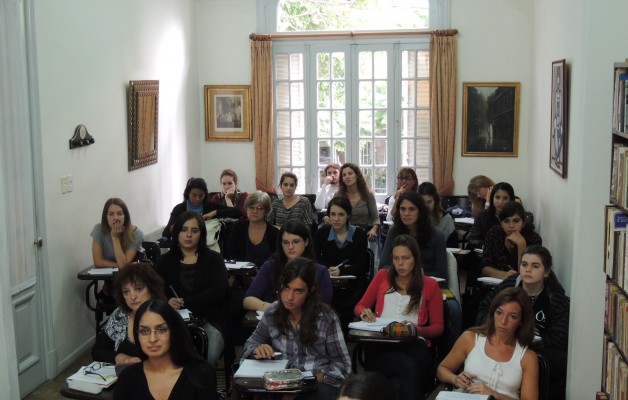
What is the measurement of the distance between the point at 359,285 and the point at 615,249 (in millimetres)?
2839

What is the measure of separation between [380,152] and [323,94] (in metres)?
1.08

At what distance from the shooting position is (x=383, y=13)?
1052 centimetres

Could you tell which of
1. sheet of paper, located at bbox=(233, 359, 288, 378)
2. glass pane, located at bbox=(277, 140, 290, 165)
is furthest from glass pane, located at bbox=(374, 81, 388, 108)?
sheet of paper, located at bbox=(233, 359, 288, 378)

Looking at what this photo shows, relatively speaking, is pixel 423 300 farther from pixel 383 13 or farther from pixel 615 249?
pixel 383 13

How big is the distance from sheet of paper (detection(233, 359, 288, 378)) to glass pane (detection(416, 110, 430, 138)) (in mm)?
6462

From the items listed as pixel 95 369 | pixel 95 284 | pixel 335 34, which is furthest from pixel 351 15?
pixel 95 369

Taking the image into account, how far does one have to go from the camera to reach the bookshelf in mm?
4078

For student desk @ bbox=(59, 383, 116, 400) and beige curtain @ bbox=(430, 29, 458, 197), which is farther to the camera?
beige curtain @ bbox=(430, 29, 458, 197)

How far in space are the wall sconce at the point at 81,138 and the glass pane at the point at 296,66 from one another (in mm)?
A: 4047

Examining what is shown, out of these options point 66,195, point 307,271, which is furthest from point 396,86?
point 307,271

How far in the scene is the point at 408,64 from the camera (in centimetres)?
1050

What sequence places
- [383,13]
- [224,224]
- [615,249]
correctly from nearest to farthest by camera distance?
[615,249], [224,224], [383,13]

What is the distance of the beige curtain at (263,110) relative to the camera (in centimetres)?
1055

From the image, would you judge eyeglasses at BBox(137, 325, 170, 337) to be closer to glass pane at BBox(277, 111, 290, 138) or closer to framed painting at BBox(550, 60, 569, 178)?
framed painting at BBox(550, 60, 569, 178)
